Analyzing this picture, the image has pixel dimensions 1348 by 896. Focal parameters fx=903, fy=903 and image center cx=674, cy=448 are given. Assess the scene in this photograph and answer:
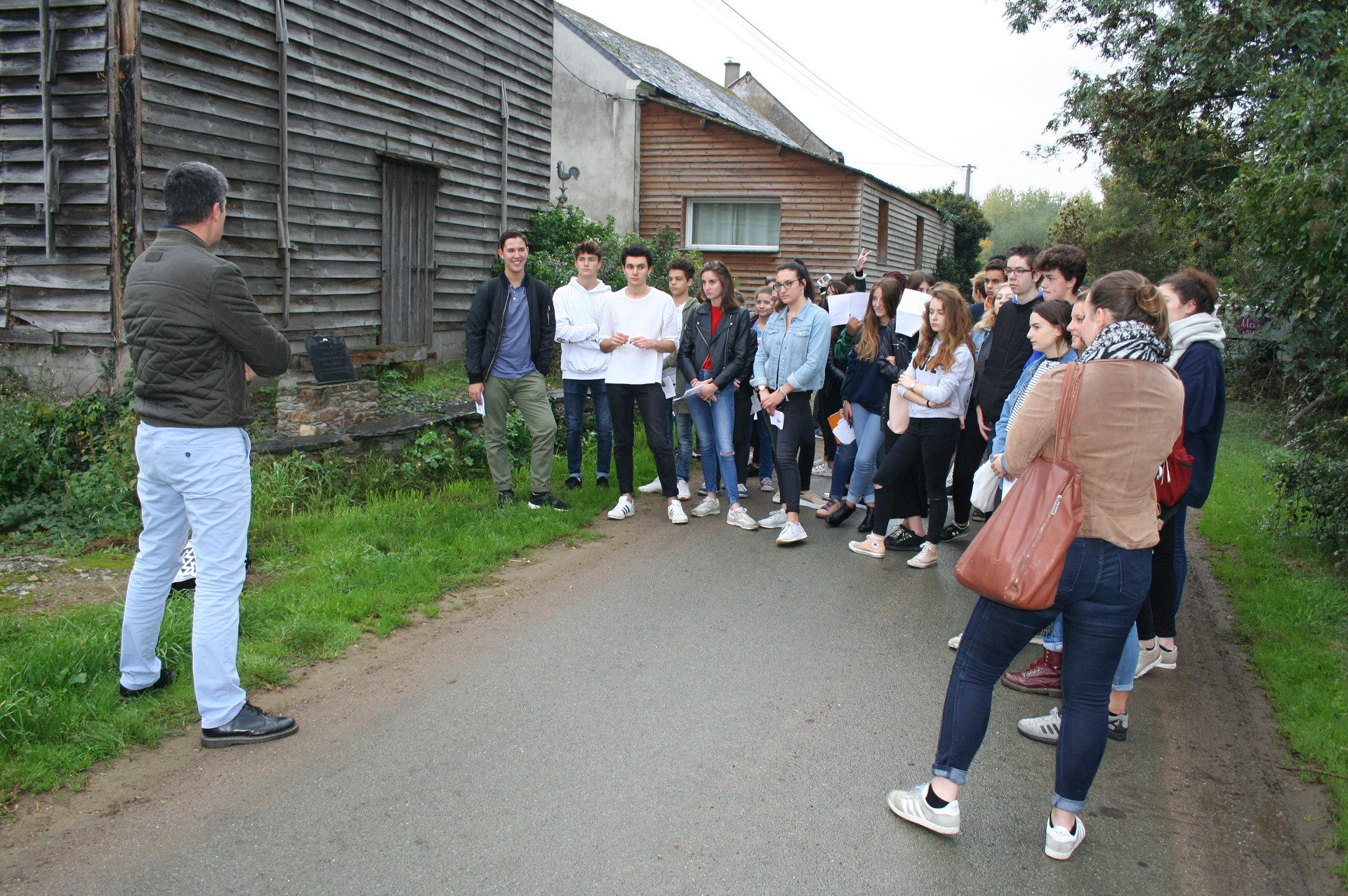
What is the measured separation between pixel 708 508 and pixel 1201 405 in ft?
13.3

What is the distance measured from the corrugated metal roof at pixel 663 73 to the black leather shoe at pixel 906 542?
46.6 feet

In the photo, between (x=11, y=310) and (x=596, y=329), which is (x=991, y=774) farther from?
(x=11, y=310)

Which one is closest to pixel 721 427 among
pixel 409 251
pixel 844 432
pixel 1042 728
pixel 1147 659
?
pixel 844 432

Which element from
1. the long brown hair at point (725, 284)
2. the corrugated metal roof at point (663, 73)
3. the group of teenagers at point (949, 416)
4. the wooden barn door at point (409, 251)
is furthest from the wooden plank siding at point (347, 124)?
the corrugated metal roof at point (663, 73)

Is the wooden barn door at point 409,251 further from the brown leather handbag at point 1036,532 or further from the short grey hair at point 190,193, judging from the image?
the brown leather handbag at point 1036,532

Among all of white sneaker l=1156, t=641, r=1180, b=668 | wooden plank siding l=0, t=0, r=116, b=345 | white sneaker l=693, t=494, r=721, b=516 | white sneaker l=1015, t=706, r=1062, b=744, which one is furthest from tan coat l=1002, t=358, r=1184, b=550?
wooden plank siding l=0, t=0, r=116, b=345

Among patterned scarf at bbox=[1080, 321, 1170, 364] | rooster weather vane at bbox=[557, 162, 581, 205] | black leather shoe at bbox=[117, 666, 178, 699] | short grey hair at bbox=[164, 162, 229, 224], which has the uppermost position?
rooster weather vane at bbox=[557, 162, 581, 205]

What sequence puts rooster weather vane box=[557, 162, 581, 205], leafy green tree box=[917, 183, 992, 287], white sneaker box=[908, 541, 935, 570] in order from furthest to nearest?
leafy green tree box=[917, 183, 992, 287] → rooster weather vane box=[557, 162, 581, 205] → white sneaker box=[908, 541, 935, 570]

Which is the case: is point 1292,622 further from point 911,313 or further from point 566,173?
point 566,173

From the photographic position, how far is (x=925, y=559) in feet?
20.7

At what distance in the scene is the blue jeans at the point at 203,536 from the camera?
347 cm

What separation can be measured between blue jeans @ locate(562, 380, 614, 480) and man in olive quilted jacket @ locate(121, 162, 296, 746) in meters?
4.00

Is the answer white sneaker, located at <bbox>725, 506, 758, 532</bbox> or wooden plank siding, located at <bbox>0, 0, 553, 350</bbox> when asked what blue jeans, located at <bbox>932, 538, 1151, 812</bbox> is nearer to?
white sneaker, located at <bbox>725, 506, 758, 532</bbox>

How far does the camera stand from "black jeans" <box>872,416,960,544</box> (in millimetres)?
6152
